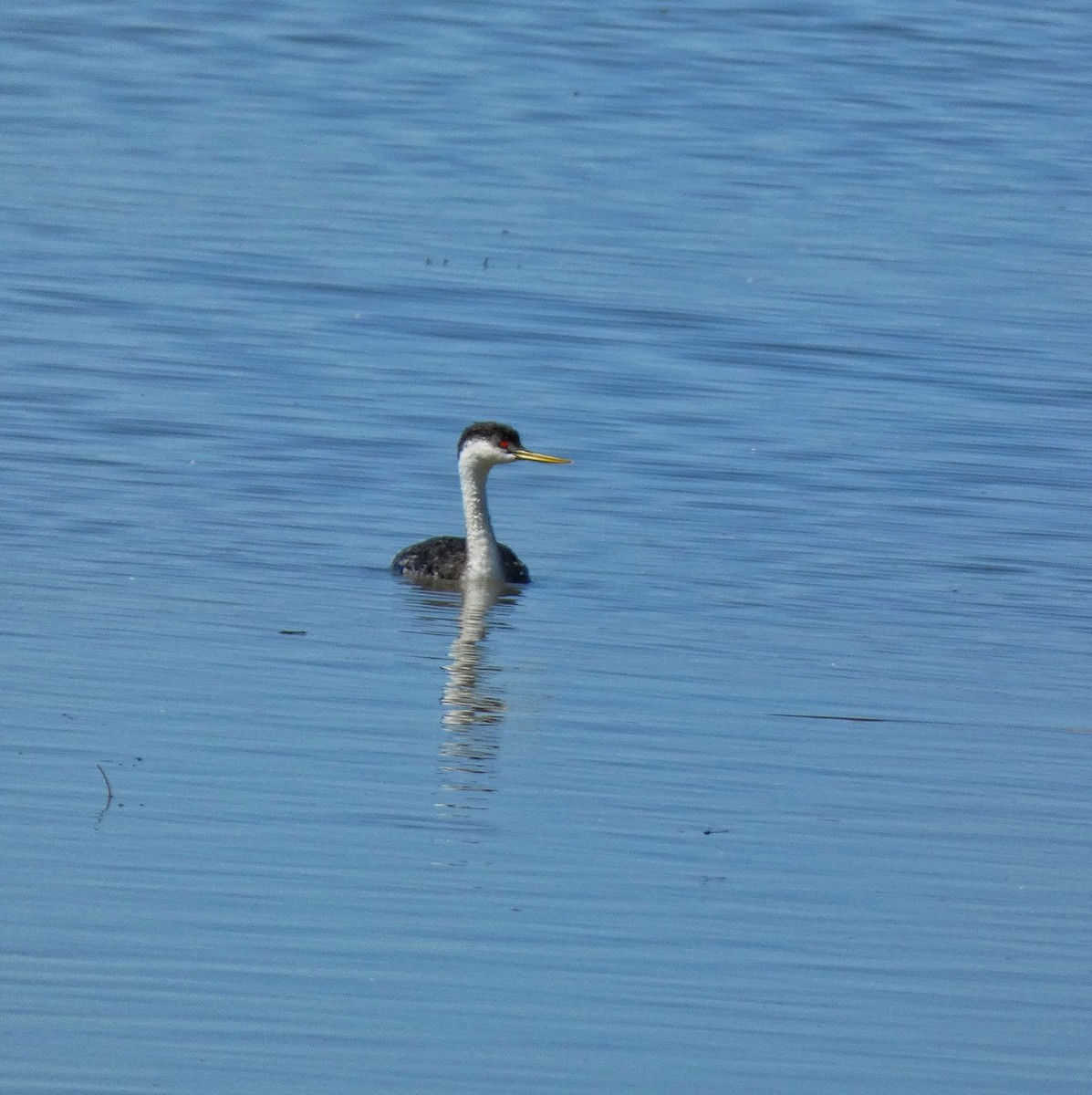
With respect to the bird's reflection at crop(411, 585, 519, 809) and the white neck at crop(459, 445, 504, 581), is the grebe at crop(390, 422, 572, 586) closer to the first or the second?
the white neck at crop(459, 445, 504, 581)

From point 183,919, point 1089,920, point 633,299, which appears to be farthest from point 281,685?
point 633,299

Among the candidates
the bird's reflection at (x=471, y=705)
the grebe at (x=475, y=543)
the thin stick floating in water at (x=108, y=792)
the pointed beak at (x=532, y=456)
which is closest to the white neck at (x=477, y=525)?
the grebe at (x=475, y=543)

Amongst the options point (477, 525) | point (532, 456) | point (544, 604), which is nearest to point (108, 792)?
point (544, 604)

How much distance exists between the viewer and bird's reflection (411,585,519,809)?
324 inches

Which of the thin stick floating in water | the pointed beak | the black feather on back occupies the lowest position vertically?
the thin stick floating in water

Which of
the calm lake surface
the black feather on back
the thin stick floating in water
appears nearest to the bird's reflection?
the calm lake surface

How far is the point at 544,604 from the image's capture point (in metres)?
12.0

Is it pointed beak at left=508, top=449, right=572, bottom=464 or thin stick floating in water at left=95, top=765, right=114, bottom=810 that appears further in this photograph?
pointed beak at left=508, top=449, right=572, bottom=464

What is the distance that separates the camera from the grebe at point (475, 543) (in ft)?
41.0

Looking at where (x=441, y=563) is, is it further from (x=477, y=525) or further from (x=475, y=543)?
(x=477, y=525)

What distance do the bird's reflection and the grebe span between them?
0.24 meters

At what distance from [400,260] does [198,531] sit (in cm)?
829

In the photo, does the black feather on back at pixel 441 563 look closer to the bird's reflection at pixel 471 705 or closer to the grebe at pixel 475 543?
the grebe at pixel 475 543

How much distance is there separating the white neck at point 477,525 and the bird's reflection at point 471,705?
0.28 m
